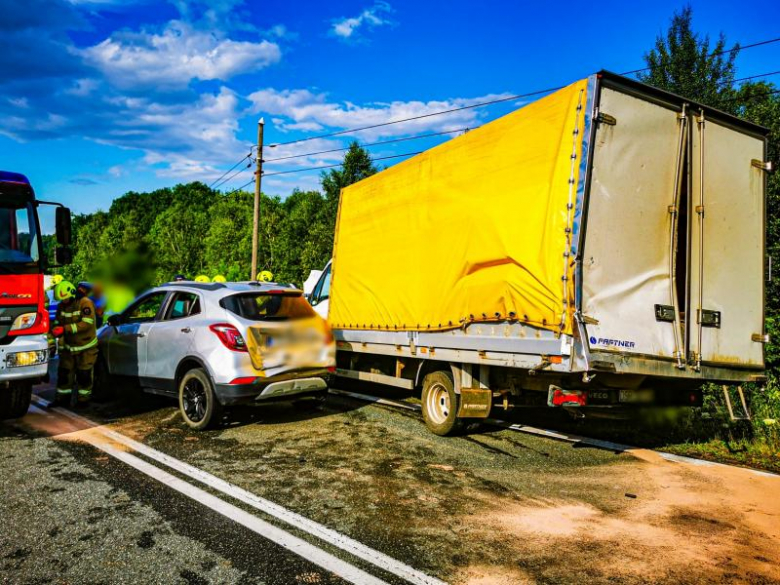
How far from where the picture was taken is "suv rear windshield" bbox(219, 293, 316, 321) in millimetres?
6598

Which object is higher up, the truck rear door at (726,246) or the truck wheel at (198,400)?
the truck rear door at (726,246)

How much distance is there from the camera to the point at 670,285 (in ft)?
17.7

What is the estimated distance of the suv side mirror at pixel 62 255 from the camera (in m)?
7.21

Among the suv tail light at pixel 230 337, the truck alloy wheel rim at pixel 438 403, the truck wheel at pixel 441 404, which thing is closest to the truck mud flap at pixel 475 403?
the truck wheel at pixel 441 404

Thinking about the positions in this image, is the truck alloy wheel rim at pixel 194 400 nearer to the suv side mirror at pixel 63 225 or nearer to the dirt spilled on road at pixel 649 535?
the suv side mirror at pixel 63 225

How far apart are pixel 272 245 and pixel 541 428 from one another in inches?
1243

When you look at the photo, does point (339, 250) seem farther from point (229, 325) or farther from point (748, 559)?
point (748, 559)

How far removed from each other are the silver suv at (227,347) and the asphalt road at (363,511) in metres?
0.49

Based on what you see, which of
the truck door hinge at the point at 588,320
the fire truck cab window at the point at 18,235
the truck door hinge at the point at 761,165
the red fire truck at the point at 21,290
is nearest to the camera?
the truck door hinge at the point at 588,320

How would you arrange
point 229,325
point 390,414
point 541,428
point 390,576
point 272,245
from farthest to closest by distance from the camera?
point 272,245 → point 390,414 → point 541,428 → point 229,325 → point 390,576

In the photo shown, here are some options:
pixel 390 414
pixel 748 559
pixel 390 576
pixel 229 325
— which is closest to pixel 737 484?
pixel 748 559

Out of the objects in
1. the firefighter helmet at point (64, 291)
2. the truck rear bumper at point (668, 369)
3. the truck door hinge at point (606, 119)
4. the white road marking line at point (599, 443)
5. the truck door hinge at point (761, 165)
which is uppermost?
the truck door hinge at point (606, 119)

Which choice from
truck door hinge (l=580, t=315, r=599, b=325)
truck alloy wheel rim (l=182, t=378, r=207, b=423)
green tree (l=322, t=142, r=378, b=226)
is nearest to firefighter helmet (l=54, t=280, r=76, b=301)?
truck alloy wheel rim (l=182, t=378, r=207, b=423)

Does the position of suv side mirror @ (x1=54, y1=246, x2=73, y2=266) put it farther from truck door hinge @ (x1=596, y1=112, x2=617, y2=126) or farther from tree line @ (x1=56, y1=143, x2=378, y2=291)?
tree line @ (x1=56, y1=143, x2=378, y2=291)
